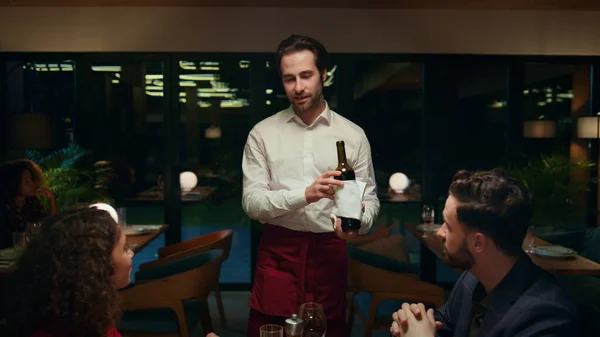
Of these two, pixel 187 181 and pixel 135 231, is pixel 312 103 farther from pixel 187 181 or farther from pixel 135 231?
pixel 187 181

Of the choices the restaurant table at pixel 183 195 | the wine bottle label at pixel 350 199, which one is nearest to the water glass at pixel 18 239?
the restaurant table at pixel 183 195

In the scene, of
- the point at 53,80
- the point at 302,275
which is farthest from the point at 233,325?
the point at 53,80

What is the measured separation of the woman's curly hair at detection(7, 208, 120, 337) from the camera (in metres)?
1.59

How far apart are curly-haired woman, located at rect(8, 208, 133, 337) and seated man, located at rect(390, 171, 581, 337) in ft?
2.94

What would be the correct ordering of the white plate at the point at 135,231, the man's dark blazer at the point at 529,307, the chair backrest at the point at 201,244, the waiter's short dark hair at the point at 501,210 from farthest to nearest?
the white plate at the point at 135,231 → the chair backrest at the point at 201,244 → the waiter's short dark hair at the point at 501,210 → the man's dark blazer at the point at 529,307

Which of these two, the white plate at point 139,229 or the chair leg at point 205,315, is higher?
the white plate at point 139,229

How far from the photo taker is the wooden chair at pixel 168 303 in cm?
330

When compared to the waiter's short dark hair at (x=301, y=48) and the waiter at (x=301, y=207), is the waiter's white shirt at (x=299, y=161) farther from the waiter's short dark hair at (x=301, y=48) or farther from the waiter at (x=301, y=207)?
the waiter's short dark hair at (x=301, y=48)

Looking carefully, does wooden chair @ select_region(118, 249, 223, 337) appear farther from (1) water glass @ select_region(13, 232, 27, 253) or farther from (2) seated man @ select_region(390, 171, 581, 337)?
(2) seated man @ select_region(390, 171, 581, 337)

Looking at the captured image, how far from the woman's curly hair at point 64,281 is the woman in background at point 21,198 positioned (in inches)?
99.1

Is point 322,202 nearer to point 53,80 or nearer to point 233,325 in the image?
point 233,325

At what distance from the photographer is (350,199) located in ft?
6.99

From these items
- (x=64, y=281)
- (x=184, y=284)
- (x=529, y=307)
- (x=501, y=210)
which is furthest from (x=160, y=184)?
(x=529, y=307)

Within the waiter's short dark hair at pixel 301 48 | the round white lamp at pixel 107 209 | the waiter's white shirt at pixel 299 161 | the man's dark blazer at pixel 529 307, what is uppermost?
the waiter's short dark hair at pixel 301 48
